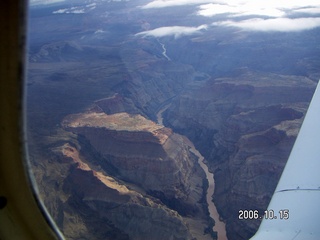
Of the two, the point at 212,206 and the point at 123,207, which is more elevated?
the point at 123,207

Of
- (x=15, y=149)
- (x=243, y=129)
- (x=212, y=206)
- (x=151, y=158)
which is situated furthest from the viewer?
(x=243, y=129)

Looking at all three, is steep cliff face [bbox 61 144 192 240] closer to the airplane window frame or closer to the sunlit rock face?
the sunlit rock face

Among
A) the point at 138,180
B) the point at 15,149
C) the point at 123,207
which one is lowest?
the point at 138,180

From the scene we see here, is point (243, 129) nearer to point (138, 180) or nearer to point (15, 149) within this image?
point (138, 180)

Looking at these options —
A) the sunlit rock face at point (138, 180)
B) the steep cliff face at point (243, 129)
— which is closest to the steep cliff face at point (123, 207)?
the sunlit rock face at point (138, 180)

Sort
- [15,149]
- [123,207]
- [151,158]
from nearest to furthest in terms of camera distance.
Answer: [15,149], [123,207], [151,158]

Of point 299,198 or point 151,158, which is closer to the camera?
point 299,198

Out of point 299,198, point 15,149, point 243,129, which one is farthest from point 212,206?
point 15,149
